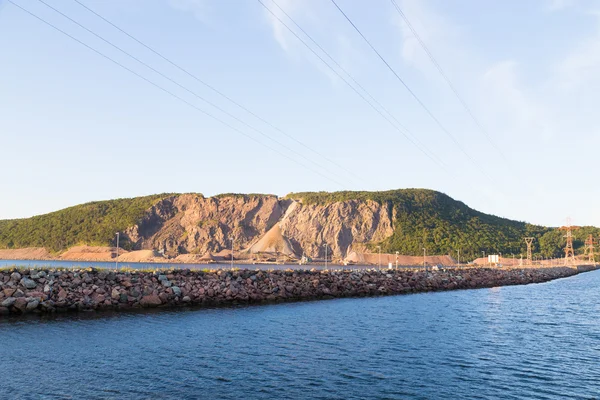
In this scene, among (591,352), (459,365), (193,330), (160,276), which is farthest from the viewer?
(160,276)

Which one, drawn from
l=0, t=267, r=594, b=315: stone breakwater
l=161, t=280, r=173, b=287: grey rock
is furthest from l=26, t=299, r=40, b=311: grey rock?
l=161, t=280, r=173, b=287: grey rock

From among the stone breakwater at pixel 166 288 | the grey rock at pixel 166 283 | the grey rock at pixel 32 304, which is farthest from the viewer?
the grey rock at pixel 166 283

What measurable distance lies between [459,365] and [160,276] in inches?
1269

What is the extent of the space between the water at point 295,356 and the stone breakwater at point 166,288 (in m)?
3.87

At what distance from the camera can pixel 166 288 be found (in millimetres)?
43281

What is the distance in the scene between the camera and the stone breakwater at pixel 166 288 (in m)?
36.4

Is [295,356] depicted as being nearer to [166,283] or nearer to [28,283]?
[166,283]

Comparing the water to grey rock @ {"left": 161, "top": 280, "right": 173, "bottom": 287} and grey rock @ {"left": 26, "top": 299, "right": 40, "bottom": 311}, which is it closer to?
grey rock @ {"left": 26, "top": 299, "right": 40, "bottom": 311}

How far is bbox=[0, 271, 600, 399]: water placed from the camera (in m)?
17.9

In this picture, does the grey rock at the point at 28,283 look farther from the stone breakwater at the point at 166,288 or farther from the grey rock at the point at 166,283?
the grey rock at the point at 166,283

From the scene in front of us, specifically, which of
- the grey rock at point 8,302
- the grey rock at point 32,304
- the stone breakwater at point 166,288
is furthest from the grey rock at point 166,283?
the grey rock at point 8,302

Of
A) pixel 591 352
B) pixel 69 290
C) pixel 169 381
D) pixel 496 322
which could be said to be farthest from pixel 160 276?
pixel 591 352

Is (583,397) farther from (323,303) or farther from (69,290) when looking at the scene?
(69,290)

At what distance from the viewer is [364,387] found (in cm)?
1836
